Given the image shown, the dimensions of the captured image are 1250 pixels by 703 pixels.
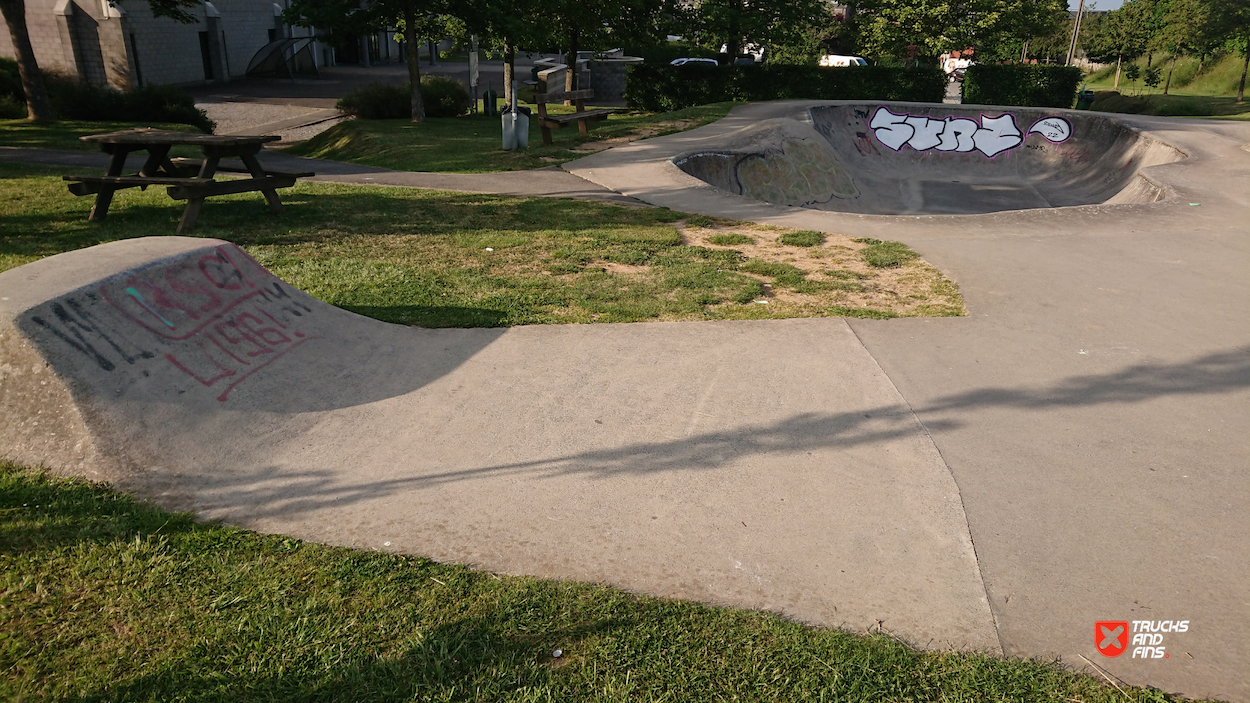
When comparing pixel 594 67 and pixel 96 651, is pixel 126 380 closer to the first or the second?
pixel 96 651

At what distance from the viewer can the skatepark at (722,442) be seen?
11.0 ft

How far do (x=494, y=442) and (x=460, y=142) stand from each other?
48.0 ft

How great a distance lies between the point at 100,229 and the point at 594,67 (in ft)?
101

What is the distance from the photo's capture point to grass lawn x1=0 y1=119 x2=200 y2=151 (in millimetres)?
14883

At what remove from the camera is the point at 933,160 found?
22781 mm

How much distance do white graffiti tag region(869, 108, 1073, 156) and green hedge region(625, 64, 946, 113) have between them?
155 inches

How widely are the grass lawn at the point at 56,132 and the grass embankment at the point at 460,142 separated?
3.35m

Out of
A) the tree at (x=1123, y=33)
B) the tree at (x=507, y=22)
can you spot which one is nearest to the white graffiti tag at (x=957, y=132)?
the tree at (x=507, y=22)

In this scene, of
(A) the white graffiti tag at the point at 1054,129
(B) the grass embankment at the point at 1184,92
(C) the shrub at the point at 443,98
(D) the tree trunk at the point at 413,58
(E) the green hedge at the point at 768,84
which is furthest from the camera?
(B) the grass embankment at the point at 1184,92

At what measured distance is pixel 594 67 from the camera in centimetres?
3634

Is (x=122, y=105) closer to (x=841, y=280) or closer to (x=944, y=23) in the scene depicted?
(x=841, y=280)

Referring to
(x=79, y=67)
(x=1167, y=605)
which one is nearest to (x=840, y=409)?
(x=1167, y=605)

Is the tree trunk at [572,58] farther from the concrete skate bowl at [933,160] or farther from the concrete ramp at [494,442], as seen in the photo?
the concrete ramp at [494,442]

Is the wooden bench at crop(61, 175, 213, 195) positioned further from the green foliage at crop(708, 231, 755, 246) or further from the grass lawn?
the grass lawn
